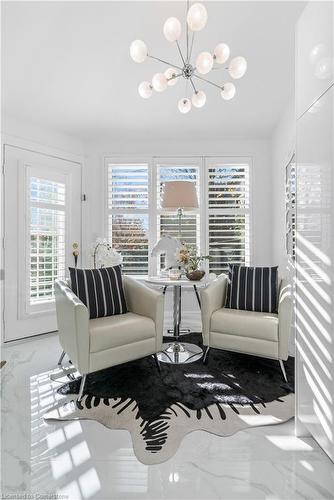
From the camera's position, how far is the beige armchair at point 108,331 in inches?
86.0

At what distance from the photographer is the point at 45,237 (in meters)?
3.78

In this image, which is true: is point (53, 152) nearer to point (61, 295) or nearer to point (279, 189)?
point (61, 295)

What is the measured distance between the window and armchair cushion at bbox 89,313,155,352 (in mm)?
1693

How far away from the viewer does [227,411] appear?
6.55ft

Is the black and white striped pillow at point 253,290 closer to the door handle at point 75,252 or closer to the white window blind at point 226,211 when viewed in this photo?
the white window blind at point 226,211

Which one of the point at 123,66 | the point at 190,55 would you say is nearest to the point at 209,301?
the point at 190,55

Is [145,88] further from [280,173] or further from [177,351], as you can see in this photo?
[177,351]

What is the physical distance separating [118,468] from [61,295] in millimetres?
1330

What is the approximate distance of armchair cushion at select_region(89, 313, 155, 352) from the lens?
2.24 meters

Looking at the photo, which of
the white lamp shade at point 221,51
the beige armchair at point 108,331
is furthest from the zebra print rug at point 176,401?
the white lamp shade at point 221,51

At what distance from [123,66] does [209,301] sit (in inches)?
89.0

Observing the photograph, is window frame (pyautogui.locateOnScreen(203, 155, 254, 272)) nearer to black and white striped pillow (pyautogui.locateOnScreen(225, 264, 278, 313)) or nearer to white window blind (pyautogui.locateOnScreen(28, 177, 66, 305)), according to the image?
black and white striped pillow (pyautogui.locateOnScreen(225, 264, 278, 313))

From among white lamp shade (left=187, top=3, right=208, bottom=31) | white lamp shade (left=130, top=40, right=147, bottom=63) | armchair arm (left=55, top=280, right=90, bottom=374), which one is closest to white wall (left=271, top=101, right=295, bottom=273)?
white lamp shade (left=187, top=3, right=208, bottom=31)

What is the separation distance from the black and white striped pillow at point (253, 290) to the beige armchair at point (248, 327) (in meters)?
0.09
